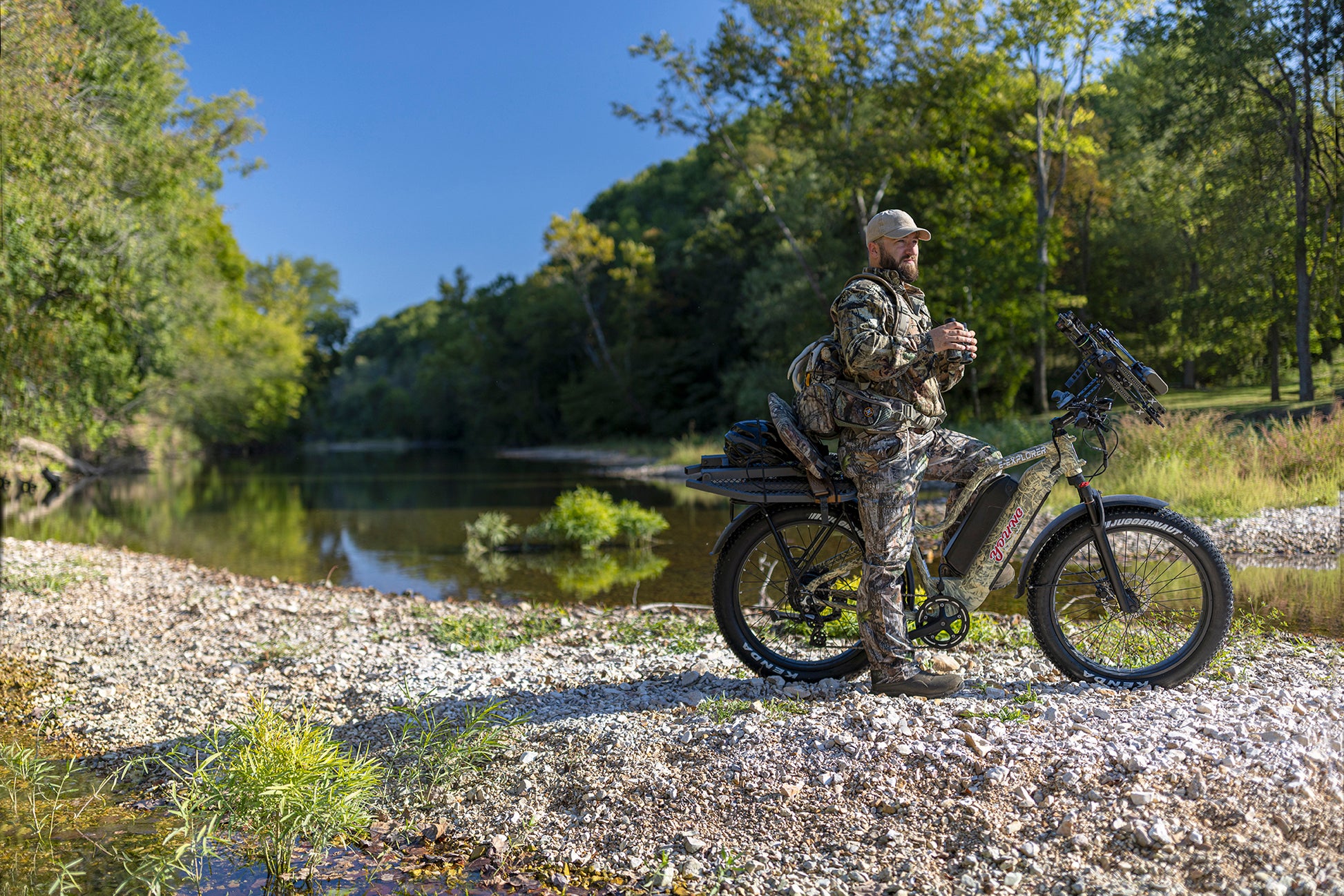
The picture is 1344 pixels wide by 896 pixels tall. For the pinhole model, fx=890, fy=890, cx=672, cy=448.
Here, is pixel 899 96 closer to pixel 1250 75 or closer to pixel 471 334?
pixel 1250 75

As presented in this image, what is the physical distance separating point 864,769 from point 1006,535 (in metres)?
1.47

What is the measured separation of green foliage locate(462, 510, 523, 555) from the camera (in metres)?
13.2

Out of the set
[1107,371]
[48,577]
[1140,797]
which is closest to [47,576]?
[48,577]

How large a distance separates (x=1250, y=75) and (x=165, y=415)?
44012 millimetres

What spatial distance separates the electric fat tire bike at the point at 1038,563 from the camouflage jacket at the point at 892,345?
1.64 ft

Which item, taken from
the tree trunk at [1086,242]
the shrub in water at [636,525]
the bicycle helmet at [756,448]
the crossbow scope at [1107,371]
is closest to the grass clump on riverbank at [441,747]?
the bicycle helmet at [756,448]

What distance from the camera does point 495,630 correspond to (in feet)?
22.3

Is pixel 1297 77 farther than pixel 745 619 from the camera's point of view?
Yes

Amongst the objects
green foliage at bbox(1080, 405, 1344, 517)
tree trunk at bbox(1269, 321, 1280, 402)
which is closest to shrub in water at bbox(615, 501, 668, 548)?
green foliage at bbox(1080, 405, 1344, 517)

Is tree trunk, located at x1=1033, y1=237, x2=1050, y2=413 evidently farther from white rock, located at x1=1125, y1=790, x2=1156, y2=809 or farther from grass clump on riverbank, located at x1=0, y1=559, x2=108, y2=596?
white rock, located at x1=1125, y1=790, x2=1156, y2=809

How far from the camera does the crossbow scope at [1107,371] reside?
4.05 m

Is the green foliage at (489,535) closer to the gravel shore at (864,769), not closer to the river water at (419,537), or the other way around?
the river water at (419,537)

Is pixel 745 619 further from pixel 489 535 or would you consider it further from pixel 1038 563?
pixel 489 535

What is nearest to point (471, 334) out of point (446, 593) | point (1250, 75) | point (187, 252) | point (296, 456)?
point (296, 456)
